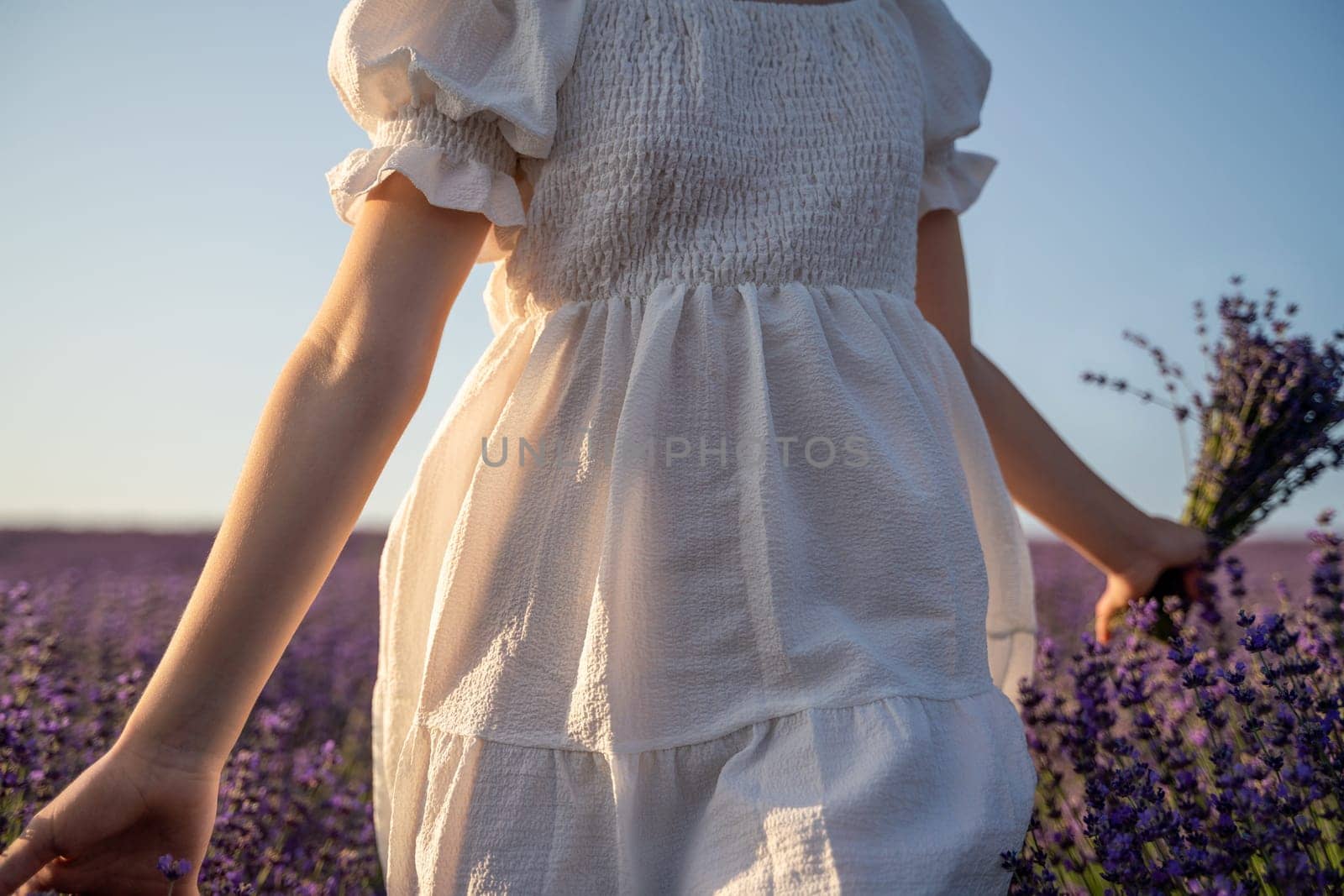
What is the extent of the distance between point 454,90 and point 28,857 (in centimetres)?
78

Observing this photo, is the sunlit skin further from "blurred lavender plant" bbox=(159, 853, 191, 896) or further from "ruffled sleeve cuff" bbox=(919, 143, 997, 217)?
"ruffled sleeve cuff" bbox=(919, 143, 997, 217)

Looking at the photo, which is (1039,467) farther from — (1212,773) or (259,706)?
(259,706)

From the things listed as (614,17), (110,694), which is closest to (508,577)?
(614,17)

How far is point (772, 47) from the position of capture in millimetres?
1149

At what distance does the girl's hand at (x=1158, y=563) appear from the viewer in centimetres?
158

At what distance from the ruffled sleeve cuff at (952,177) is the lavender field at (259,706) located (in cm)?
69

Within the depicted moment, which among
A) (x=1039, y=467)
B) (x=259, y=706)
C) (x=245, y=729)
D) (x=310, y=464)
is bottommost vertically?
(x=259, y=706)

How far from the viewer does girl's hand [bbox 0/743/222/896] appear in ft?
2.86

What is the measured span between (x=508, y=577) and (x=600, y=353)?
247mm

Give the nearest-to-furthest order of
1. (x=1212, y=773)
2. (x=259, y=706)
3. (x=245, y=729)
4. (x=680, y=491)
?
(x=680, y=491)
(x=1212, y=773)
(x=245, y=729)
(x=259, y=706)

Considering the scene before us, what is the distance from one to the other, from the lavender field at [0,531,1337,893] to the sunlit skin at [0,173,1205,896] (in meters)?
0.28

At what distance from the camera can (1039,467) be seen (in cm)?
154

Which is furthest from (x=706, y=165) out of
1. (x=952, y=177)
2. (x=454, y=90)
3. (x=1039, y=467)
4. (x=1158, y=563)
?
(x=1158, y=563)

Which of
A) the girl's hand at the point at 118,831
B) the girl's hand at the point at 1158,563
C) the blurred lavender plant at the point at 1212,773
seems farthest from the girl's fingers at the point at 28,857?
the girl's hand at the point at 1158,563
